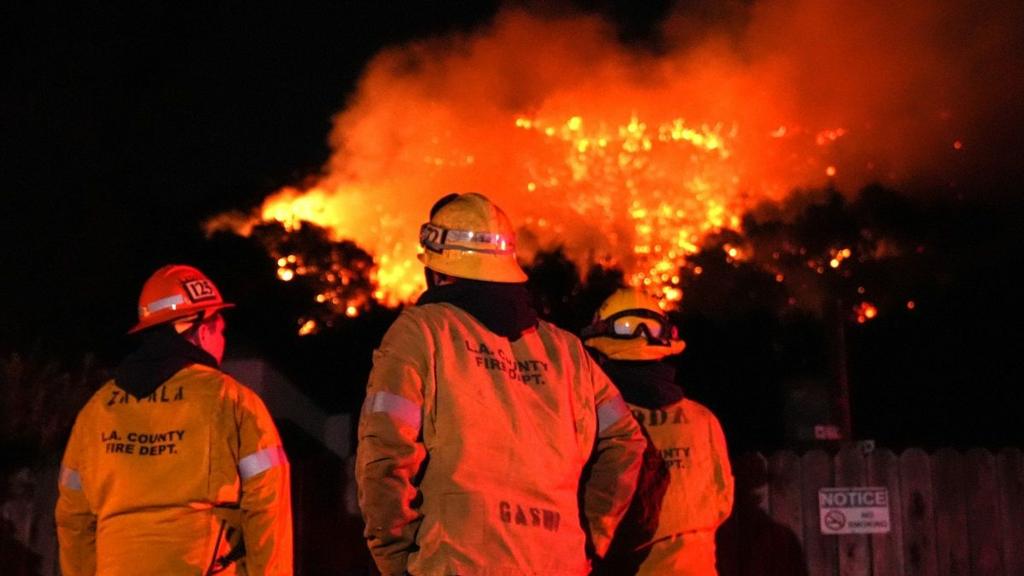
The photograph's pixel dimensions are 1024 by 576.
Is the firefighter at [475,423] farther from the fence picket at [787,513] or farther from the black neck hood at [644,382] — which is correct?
the fence picket at [787,513]

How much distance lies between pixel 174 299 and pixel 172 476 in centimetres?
77

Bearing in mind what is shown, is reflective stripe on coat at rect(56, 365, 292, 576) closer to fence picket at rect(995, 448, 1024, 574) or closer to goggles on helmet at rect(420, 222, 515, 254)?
goggles on helmet at rect(420, 222, 515, 254)

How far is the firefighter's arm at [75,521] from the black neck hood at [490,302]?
177cm

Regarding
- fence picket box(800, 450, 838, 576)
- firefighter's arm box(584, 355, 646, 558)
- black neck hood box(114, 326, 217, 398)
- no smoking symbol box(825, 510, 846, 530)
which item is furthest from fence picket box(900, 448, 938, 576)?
black neck hood box(114, 326, 217, 398)

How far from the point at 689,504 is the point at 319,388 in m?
13.2

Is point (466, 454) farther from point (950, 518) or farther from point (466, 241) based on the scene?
point (950, 518)

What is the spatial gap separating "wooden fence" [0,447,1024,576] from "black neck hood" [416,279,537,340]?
14.2 ft

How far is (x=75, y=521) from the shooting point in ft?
16.1

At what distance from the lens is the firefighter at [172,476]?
15.2 ft

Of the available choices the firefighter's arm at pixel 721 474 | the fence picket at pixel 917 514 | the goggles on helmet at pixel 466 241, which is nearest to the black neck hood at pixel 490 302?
the goggles on helmet at pixel 466 241

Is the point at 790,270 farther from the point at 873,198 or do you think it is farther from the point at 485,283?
the point at 485,283

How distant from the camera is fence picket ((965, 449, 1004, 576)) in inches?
362

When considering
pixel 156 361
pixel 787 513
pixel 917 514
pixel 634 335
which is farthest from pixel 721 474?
pixel 917 514

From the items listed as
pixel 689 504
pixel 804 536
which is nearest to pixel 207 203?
pixel 804 536
